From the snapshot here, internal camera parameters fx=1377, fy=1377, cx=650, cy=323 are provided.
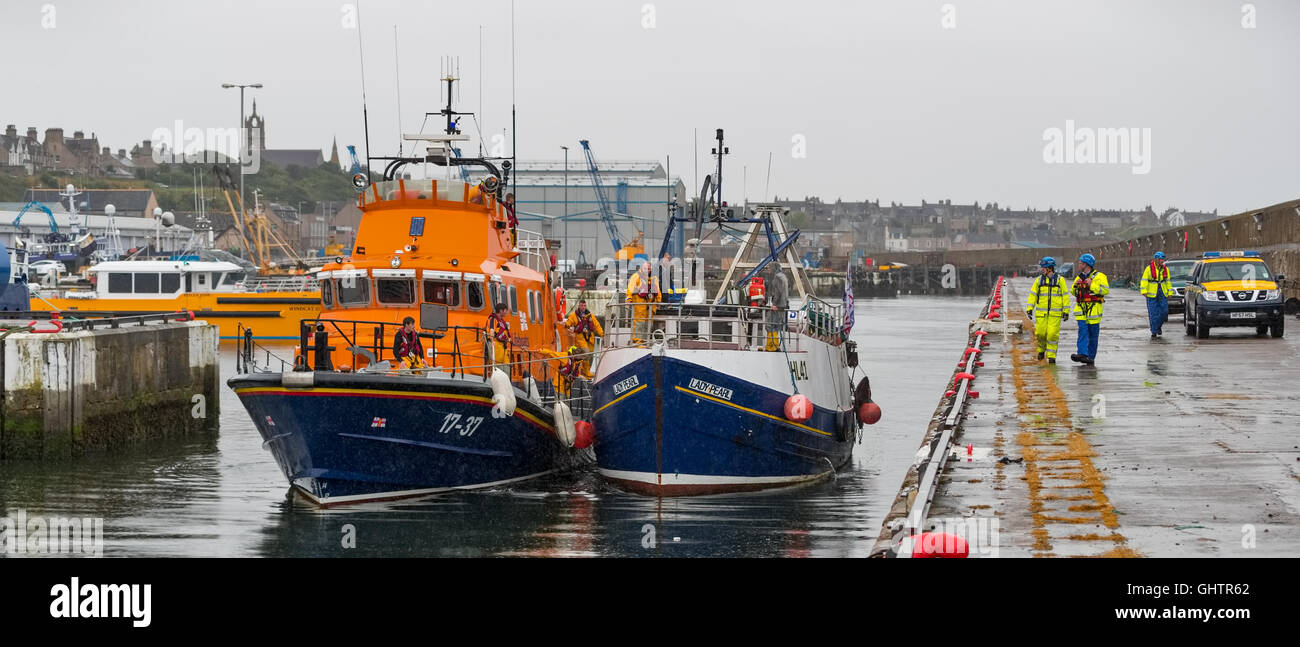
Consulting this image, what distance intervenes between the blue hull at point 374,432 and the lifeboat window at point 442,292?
2.15m

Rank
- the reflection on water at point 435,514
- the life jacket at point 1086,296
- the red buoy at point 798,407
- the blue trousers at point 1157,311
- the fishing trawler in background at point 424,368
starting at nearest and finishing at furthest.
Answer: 1. the reflection on water at point 435,514
2. the fishing trawler in background at point 424,368
3. the red buoy at point 798,407
4. the life jacket at point 1086,296
5. the blue trousers at point 1157,311

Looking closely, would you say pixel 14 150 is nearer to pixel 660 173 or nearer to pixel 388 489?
pixel 660 173

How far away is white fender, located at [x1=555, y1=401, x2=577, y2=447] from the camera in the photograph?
58.9 ft

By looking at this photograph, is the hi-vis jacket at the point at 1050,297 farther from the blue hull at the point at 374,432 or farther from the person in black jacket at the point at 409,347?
the person in black jacket at the point at 409,347

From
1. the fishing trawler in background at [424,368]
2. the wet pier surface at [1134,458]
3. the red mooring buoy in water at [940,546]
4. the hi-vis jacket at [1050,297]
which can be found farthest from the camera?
the hi-vis jacket at [1050,297]

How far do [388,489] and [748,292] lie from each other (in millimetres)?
6154

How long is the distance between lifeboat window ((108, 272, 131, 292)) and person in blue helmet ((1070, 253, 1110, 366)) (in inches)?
1340

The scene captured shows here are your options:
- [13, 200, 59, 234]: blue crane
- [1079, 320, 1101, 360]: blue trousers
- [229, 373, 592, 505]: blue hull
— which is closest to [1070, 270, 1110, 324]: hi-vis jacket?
[1079, 320, 1101, 360]: blue trousers

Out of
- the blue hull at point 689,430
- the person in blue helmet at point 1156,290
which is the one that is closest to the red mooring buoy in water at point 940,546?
the blue hull at point 689,430

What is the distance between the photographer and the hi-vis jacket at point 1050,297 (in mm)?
21906
